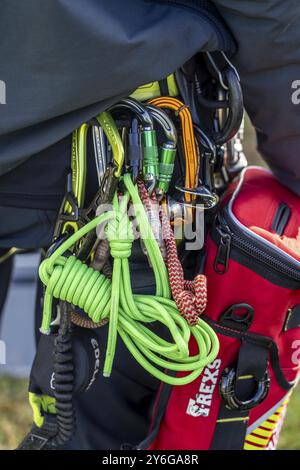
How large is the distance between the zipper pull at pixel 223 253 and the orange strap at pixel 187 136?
3.6 inches

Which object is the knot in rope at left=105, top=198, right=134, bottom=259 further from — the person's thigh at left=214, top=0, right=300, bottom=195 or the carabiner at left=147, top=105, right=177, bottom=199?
the person's thigh at left=214, top=0, right=300, bottom=195

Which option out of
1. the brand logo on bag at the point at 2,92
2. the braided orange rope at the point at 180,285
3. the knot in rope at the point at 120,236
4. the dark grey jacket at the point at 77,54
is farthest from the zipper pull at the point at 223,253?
the brand logo on bag at the point at 2,92

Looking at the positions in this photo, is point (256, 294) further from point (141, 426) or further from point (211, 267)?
point (141, 426)

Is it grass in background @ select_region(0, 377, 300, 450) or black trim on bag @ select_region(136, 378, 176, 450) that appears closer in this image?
black trim on bag @ select_region(136, 378, 176, 450)

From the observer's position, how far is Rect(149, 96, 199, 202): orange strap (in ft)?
3.94

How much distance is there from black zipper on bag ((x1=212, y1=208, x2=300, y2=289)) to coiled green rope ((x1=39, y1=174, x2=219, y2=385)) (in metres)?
0.15

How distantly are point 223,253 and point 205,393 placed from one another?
0.94ft

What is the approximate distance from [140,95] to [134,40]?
16 centimetres

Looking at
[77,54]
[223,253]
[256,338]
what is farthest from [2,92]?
[256,338]

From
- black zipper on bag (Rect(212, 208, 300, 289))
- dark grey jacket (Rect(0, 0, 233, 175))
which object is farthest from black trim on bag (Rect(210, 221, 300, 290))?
dark grey jacket (Rect(0, 0, 233, 175))

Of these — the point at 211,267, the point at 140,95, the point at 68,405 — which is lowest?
the point at 68,405

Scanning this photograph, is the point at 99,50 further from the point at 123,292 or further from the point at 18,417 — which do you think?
the point at 18,417

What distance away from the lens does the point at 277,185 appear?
139 centimetres
